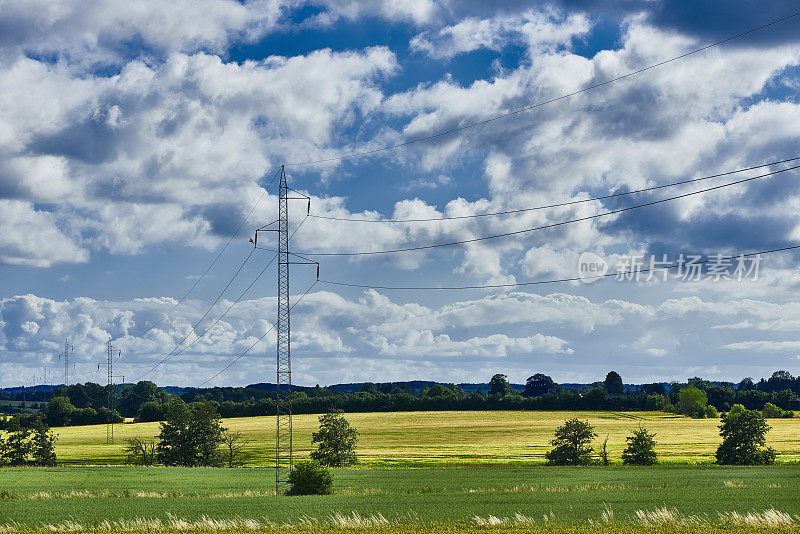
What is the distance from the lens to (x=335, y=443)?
114062mm

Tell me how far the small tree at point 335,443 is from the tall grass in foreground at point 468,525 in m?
69.8

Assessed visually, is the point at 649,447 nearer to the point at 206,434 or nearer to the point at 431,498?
the point at 431,498

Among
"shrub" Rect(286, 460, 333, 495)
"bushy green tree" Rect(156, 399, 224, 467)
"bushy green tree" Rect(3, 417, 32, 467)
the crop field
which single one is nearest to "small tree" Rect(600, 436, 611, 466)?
the crop field

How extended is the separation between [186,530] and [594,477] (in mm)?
51058

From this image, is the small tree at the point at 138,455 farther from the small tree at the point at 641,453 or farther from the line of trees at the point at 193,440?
the small tree at the point at 641,453

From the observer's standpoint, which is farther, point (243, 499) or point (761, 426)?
point (761, 426)

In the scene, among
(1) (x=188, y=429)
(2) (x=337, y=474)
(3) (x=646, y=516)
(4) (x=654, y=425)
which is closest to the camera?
(3) (x=646, y=516)

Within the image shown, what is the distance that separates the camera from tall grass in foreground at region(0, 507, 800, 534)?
38.3 meters

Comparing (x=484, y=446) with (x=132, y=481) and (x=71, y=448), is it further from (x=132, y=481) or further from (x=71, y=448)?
(x=71, y=448)

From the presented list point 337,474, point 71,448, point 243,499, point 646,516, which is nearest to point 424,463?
point 337,474

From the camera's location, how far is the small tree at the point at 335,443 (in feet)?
372

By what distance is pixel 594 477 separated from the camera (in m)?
79.6

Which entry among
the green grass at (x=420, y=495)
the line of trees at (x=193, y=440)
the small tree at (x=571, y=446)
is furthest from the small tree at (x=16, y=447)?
the small tree at (x=571, y=446)

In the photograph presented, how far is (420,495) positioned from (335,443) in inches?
2233
